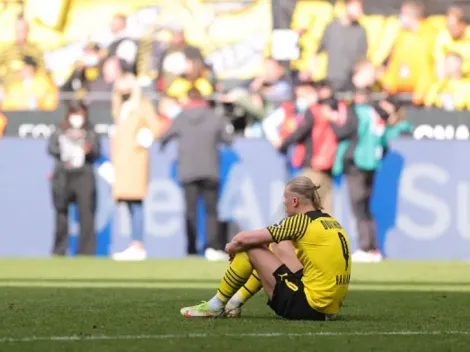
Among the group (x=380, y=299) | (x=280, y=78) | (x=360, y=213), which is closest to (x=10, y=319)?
(x=380, y=299)

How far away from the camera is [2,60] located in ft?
65.9

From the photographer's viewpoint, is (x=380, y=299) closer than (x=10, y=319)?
No

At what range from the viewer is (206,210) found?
59.1ft

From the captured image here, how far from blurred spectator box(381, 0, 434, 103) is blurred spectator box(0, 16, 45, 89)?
519cm

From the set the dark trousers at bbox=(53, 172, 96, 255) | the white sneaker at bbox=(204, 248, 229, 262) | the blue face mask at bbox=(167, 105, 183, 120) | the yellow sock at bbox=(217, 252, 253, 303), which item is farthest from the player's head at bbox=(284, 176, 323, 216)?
the blue face mask at bbox=(167, 105, 183, 120)

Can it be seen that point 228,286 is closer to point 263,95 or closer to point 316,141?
point 316,141

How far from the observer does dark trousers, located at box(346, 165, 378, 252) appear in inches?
696

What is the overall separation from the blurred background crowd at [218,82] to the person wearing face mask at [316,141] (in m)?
0.02

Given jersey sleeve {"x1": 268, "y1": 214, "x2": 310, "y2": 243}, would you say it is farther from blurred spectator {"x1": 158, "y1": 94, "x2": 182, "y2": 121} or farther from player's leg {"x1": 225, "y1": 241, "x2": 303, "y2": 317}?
blurred spectator {"x1": 158, "y1": 94, "x2": 182, "y2": 121}

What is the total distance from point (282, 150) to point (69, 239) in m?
3.14

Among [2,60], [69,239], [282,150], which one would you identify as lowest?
[69,239]

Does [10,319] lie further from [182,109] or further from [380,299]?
[182,109]

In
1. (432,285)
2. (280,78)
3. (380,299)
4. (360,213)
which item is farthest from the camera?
(280,78)

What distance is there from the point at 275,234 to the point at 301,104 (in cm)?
989
